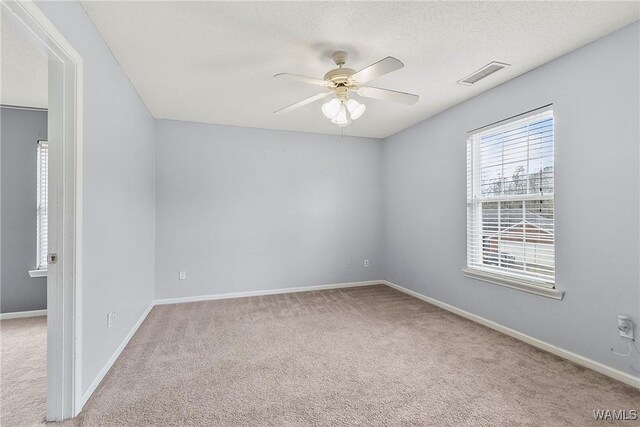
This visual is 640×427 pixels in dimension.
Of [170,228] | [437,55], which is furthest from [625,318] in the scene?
[170,228]

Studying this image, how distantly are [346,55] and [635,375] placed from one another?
3.13m

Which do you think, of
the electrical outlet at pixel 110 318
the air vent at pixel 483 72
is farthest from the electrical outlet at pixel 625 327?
the electrical outlet at pixel 110 318

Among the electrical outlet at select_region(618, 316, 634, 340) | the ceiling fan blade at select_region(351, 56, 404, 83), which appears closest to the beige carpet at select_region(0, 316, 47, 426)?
the ceiling fan blade at select_region(351, 56, 404, 83)

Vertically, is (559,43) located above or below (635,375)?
above

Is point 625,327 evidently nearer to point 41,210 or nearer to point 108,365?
point 108,365

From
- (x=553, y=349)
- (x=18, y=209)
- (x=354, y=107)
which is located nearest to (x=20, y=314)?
(x=18, y=209)

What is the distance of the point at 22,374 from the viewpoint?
7.26 ft

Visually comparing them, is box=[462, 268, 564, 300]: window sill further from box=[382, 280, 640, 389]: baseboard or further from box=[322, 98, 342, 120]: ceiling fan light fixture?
box=[322, 98, 342, 120]: ceiling fan light fixture

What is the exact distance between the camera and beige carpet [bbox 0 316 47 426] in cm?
176

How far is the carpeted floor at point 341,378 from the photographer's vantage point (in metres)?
1.75

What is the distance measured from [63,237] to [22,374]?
1416 millimetres

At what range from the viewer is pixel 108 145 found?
226cm

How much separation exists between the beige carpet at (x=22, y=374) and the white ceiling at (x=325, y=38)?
254cm

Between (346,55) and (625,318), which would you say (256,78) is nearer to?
(346,55)
